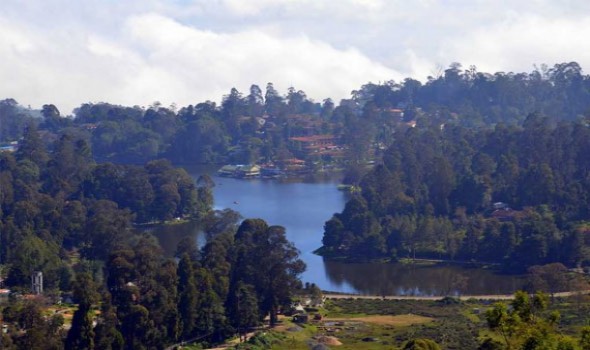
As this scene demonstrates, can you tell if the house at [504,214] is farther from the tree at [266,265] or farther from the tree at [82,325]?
the tree at [82,325]

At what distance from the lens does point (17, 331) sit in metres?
29.0

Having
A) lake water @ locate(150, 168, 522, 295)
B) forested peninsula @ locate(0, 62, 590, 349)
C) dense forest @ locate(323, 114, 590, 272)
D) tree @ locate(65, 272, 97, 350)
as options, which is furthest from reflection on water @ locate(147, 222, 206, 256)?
tree @ locate(65, 272, 97, 350)

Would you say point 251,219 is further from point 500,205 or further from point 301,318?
point 500,205

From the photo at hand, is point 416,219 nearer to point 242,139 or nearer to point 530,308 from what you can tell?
point 530,308

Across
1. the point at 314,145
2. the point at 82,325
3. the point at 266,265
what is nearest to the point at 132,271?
the point at 82,325

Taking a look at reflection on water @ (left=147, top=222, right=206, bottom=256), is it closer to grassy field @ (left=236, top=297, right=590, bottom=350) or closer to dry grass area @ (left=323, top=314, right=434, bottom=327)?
grassy field @ (left=236, top=297, right=590, bottom=350)

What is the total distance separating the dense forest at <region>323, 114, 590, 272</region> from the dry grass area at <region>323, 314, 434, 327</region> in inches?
420

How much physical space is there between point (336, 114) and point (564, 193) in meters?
47.5

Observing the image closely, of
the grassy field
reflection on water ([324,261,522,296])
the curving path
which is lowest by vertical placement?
the grassy field

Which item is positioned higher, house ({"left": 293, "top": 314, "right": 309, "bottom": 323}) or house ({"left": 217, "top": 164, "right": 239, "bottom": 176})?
house ({"left": 217, "top": 164, "right": 239, "bottom": 176})

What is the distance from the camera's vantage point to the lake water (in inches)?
1764

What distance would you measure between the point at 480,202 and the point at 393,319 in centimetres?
2114

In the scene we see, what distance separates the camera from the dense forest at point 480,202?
48656 mm

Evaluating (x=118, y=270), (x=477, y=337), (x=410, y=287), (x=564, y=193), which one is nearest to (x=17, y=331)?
(x=118, y=270)
